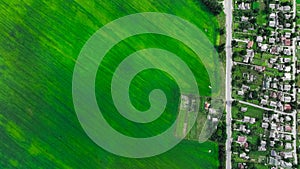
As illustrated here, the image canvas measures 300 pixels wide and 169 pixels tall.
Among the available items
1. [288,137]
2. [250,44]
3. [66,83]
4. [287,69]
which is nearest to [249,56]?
[250,44]

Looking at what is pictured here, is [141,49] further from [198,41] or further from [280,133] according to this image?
[280,133]

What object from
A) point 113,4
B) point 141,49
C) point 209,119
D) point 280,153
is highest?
point 113,4

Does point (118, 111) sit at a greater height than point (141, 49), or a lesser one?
lesser

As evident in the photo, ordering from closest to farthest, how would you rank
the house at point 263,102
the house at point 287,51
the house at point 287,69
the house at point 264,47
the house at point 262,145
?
the house at point 262,145
the house at point 263,102
the house at point 287,69
the house at point 287,51
the house at point 264,47

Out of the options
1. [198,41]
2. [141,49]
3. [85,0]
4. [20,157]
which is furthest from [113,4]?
[20,157]

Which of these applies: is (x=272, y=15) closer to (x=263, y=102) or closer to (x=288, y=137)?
(x=263, y=102)

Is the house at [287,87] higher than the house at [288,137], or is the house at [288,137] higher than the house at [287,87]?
the house at [287,87]

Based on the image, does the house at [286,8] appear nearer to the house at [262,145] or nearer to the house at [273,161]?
the house at [262,145]

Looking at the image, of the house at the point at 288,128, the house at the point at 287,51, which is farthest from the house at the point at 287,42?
the house at the point at 288,128
